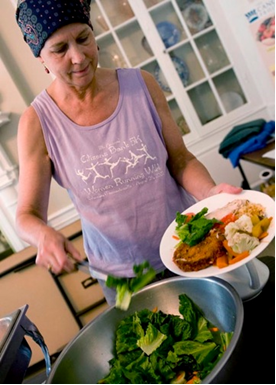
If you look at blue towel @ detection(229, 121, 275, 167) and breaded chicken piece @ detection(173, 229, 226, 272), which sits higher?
breaded chicken piece @ detection(173, 229, 226, 272)

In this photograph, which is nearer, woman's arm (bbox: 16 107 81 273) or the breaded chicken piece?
the breaded chicken piece

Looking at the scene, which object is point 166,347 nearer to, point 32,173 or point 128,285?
point 128,285

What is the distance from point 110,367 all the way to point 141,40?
319 cm

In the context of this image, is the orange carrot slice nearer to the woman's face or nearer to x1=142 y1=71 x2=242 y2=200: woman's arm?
x1=142 y1=71 x2=242 y2=200: woman's arm

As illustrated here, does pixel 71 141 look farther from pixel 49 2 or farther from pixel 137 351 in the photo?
pixel 137 351

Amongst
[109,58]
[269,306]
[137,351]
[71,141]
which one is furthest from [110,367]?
[109,58]

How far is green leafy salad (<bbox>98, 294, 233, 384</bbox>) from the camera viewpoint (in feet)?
2.62

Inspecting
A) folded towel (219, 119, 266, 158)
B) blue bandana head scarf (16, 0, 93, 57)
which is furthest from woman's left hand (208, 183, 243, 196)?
folded towel (219, 119, 266, 158)

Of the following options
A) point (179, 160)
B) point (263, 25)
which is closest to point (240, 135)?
point (263, 25)

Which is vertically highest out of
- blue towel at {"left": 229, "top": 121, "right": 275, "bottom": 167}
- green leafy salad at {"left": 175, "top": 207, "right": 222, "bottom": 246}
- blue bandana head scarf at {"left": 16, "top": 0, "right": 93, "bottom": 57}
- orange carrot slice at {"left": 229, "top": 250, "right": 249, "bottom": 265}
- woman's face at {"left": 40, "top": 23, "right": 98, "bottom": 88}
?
blue bandana head scarf at {"left": 16, "top": 0, "right": 93, "bottom": 57}

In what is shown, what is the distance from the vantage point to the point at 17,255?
119 inches

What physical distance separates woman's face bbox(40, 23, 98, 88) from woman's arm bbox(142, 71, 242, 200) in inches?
9.3

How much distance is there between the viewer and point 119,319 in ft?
3.23

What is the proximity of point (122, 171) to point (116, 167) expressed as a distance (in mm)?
22
